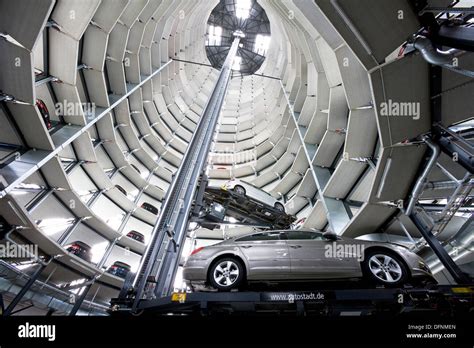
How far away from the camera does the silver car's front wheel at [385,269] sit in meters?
4.35

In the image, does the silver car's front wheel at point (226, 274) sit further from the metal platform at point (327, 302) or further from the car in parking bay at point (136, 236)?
the car in parking bay at point (136, 236)

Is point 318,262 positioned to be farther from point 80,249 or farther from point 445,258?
point 80,249

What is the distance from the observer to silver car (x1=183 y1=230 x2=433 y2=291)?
14.5ft

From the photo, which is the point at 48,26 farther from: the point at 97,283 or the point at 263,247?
the point at 97,283

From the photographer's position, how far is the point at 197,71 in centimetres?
2755

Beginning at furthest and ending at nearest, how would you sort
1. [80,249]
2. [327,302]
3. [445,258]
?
1. [80,249]
2. [445,258]
3. [327,302]

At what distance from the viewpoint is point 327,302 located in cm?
386

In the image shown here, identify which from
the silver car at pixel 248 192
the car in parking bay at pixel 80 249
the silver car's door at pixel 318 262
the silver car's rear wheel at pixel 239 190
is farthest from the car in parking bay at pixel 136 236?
the silver car's door at pixel 318 262

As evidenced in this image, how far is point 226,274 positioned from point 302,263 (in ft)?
5.01

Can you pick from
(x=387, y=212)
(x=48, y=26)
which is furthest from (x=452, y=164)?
(x=48, y=26)

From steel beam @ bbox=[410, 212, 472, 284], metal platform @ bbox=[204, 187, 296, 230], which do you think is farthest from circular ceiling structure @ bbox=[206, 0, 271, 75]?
steel beam @ bbox=[410, 212, 472, 284]

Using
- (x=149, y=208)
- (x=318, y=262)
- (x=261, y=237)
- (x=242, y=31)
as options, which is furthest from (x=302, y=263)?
(x=242, y=31)

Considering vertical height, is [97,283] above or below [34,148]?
below

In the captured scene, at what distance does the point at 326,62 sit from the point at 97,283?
51.2 feet
